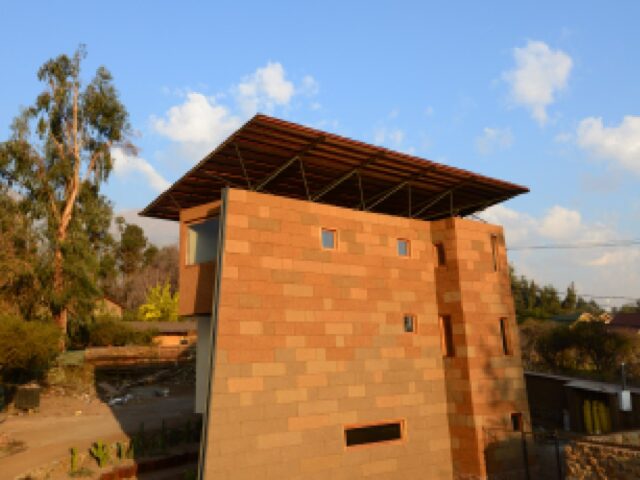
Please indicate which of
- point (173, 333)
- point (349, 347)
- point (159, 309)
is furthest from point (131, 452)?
point (159, 309)

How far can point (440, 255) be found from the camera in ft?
57.2

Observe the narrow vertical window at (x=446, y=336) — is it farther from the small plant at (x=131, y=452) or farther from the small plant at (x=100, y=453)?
the small plant at (x=100, y=453)

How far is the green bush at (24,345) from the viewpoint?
26766 millimetres

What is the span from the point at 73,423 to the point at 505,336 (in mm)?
19646

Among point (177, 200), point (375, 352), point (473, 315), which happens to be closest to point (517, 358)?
point (473, 315)

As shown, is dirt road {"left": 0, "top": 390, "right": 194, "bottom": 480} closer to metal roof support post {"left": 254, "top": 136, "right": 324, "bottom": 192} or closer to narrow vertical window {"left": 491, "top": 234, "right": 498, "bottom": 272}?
metal roof support post {"left": 254, "top": 136, "right": 324, "bottom": 192}

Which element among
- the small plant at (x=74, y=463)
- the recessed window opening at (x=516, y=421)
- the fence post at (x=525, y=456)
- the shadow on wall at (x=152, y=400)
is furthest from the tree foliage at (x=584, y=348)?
the small plant at (x=74, y=463)

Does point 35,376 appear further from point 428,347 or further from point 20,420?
point 428,347

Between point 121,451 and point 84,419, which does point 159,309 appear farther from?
point 121,451

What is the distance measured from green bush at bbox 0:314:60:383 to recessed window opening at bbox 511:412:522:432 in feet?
80.6

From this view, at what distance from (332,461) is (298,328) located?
11.8ft

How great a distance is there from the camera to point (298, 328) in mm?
13469

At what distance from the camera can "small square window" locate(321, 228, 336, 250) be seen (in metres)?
14.7

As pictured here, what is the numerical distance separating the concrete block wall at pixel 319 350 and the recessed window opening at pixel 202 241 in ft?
5.36
